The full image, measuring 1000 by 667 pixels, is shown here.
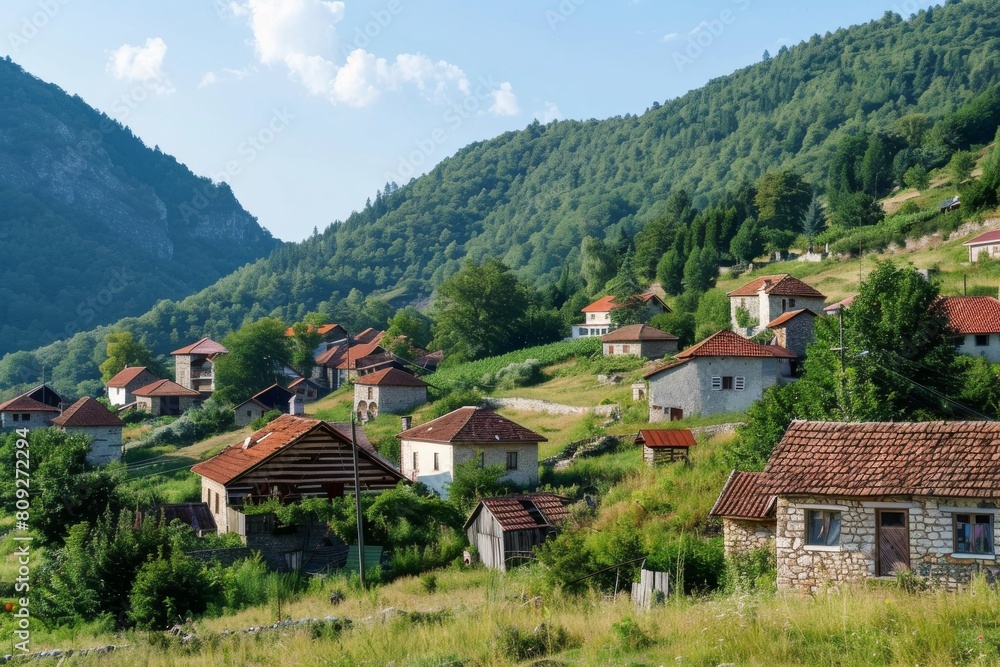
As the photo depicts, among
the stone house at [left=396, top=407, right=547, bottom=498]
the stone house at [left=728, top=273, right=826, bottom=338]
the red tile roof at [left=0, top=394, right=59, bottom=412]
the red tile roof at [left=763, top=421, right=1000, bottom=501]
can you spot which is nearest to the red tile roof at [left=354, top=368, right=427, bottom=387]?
the stone house at [left=728, top=273, right=826, bottom=338]

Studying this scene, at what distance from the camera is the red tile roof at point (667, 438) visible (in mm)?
34781

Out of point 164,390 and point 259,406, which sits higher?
point 164,390

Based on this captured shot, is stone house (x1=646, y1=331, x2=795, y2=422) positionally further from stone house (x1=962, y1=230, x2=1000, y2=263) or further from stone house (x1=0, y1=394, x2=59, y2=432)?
stone house (x1=0, y1=394, x2=59, y2=432)

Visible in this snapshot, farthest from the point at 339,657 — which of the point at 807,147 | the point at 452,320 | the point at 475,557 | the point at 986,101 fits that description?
the point at 807,147

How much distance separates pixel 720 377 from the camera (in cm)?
4569

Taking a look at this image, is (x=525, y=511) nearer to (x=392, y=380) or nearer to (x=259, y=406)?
(x=392, y=380)

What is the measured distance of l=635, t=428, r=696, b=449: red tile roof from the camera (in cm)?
3478

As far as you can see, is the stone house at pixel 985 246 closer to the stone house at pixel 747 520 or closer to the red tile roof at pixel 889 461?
the stone house at pixel 747 520

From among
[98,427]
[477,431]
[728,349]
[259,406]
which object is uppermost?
[728,349]

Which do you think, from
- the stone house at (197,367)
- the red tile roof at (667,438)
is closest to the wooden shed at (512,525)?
the red tile roof at (667,438)

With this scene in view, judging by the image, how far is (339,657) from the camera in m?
12.2

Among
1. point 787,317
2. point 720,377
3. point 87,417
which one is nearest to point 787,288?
point 787,317

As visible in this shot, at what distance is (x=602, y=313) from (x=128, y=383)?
44.1 m

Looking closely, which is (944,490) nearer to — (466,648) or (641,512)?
(466,648)
